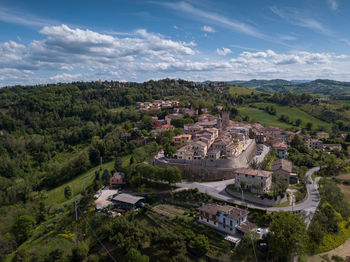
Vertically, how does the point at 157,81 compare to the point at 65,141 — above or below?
above

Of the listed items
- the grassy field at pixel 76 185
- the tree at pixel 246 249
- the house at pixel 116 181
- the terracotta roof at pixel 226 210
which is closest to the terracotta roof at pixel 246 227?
the terracotta roof at pixel 226 210

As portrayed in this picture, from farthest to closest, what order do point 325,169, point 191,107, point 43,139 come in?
point 191,107, point 43,139, point 325,169

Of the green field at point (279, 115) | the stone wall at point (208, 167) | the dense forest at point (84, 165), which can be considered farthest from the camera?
the green field at point (279, 115)

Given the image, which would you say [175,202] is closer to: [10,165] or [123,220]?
[123,220]

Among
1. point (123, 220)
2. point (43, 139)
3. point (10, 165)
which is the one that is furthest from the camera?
point (43, 139)

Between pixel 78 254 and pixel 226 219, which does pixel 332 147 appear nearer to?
pixel 226 219

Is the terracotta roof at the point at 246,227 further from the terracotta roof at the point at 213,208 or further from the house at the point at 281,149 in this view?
the house at the point at 281,149

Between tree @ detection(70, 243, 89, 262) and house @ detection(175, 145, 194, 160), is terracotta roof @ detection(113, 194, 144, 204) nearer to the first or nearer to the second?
tree @ detection(70, 243, 89, 262)

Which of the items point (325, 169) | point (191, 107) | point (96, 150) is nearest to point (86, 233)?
point (96, 150)
